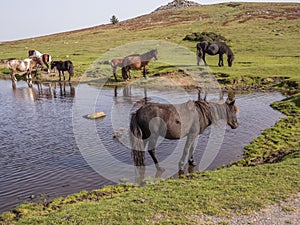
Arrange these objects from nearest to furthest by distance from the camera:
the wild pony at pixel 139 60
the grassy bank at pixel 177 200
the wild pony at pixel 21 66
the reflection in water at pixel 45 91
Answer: the grassy bank at pixel 177 200
the reflection in water at pixel 45 91
the wild pony at pixel 139 60
the wild pony at pixel 21 66

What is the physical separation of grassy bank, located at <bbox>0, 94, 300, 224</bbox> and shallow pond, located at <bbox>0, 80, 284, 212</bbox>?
949 mm

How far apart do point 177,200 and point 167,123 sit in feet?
10.6

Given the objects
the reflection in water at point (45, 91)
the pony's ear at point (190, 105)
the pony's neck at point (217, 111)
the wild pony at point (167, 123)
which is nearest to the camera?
the wild pony at point (167, 123)

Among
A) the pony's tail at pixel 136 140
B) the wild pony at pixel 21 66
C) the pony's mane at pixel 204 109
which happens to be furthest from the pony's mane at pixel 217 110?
the wild pony at pixel 21 66

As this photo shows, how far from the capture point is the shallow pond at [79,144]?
33.2 feet

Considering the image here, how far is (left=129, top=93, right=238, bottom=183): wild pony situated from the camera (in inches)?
405

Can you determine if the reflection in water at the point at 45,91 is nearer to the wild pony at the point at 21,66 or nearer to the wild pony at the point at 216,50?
the wild pony at the point at 21,66

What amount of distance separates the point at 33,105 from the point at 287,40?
36507 mm

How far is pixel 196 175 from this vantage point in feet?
32.2

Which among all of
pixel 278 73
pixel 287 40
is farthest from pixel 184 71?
pixel 287 40

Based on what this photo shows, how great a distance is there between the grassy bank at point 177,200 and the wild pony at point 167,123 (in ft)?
4.18

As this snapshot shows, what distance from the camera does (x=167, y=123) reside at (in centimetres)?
1050

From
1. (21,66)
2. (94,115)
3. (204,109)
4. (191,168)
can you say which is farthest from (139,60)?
(191,168)

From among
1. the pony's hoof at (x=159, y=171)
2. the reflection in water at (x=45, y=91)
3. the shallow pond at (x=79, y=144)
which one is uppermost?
the reflection in water at (x=45, y=91)
